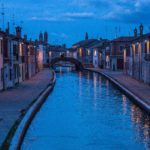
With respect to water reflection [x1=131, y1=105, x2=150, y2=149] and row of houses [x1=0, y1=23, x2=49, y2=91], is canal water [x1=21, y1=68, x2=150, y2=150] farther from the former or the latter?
row of houses [x1=0, y1=23, x2=49, y2=91]

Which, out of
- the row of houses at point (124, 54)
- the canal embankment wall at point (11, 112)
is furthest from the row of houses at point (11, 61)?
the row of houses at point (124, 54)

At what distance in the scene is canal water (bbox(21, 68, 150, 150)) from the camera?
79.4 ft

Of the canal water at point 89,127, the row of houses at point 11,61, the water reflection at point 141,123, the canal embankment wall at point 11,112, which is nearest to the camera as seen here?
the canal embankment wall at point 11,112

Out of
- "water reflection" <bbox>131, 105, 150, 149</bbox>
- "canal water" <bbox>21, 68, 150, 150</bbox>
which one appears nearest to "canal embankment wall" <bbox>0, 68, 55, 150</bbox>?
"canal water" <bbox>21, 68, 150, 150</bbox>

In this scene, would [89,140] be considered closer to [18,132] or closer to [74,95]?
[18,132]

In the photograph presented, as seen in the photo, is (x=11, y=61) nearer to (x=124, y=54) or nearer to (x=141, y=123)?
(x=141, y=123)

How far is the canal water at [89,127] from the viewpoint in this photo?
24.2 m

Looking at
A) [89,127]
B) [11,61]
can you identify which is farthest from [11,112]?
[11,61]

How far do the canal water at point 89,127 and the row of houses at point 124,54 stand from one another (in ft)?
53.8

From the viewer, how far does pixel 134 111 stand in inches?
1462

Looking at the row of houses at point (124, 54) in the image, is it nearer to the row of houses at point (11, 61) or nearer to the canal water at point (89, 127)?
the row of houses at point (11, 61)

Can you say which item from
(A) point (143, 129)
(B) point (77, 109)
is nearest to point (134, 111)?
(B) point (77, 109)

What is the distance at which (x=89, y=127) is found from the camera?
97.2ft

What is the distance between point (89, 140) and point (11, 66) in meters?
29.8
